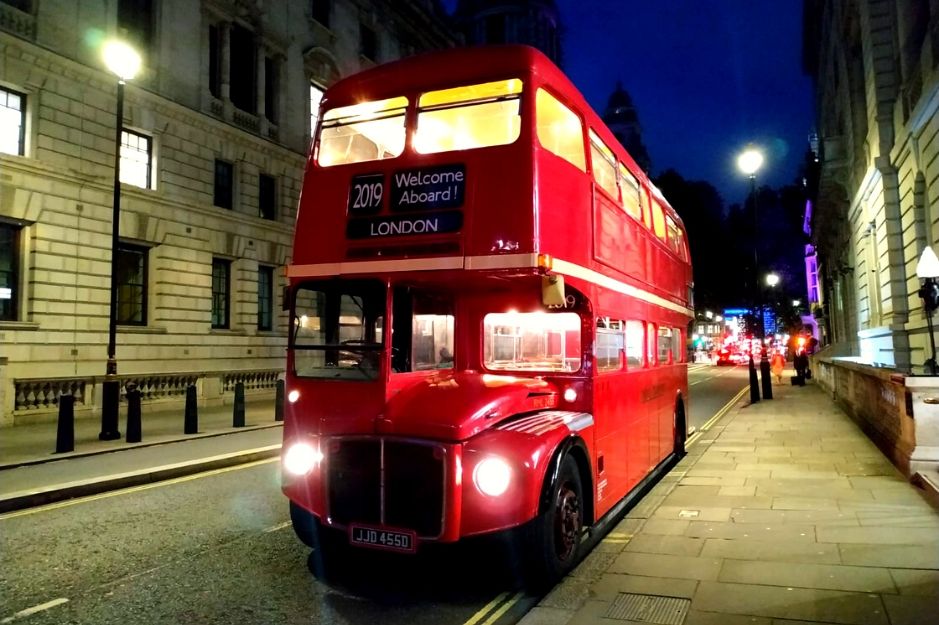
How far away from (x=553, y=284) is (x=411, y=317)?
131cm

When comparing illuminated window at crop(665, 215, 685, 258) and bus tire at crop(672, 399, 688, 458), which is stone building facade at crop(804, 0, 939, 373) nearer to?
illuminated window at crop(665, 215, 685, 258)

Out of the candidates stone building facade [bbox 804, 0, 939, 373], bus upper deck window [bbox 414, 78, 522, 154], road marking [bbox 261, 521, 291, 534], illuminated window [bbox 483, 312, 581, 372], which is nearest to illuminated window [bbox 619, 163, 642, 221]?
illuminated window [bbox 483, 312, 581, 372]

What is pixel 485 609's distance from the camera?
14.9 ft

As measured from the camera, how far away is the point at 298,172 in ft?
80.0

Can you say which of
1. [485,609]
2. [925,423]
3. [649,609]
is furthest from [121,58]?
[925,423]

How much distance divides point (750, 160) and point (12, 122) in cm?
1826

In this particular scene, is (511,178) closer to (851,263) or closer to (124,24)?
(124,24)

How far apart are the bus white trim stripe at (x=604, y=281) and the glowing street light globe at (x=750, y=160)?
9.69 meters

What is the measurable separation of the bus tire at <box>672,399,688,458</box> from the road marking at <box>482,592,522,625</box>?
6.13 metres

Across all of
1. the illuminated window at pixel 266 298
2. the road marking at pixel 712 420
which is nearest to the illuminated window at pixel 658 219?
the road marking at pixel 712 420

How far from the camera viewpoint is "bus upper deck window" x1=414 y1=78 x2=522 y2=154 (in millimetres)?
5422

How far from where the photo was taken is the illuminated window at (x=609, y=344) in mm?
6215

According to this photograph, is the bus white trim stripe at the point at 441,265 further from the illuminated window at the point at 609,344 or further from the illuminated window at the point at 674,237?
the illuminated window at the point at 674,237

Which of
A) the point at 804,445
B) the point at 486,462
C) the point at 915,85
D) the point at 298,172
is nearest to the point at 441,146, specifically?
the point at 486,462
